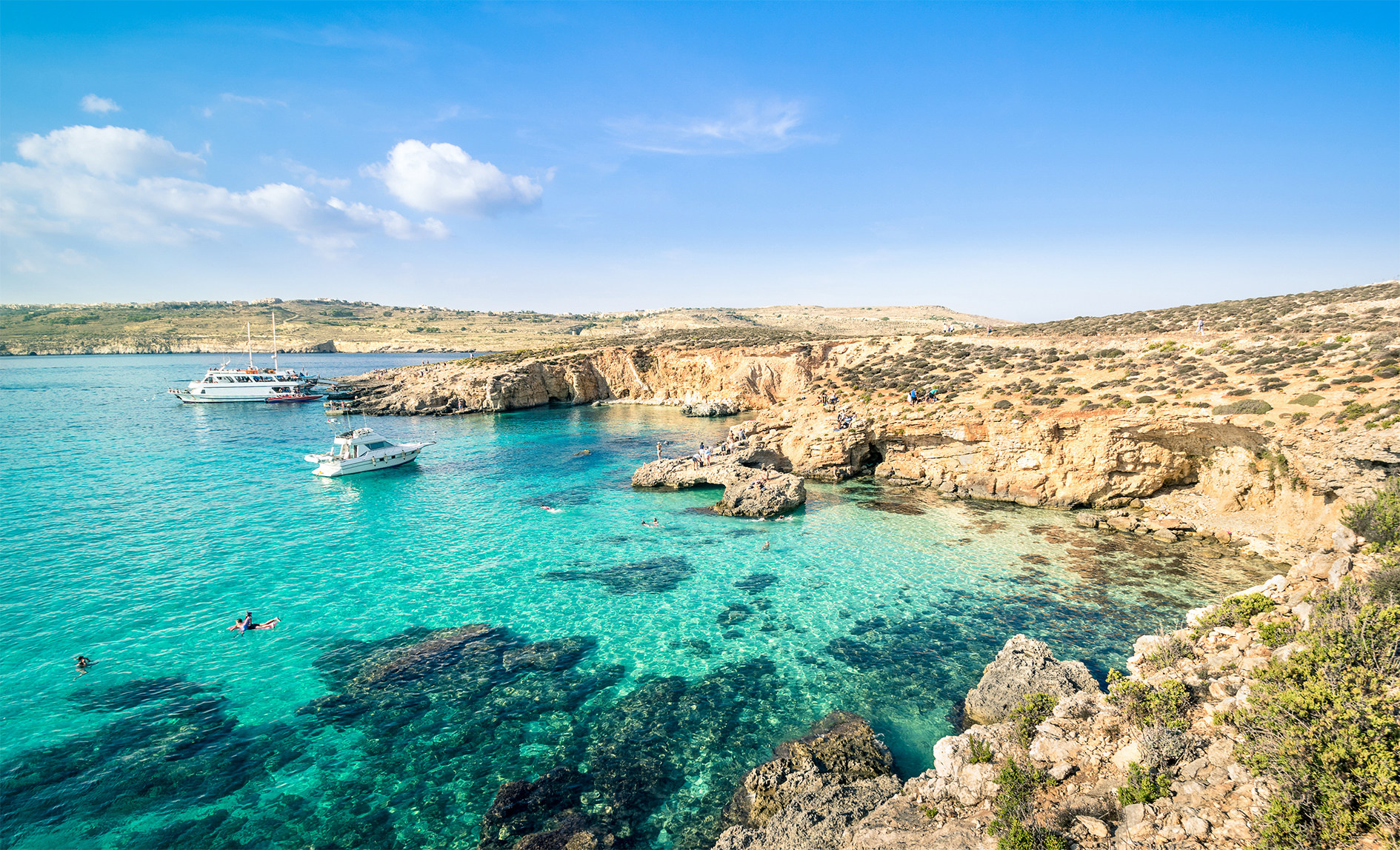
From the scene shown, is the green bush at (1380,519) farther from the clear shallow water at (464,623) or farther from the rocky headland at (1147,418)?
the clear shallow water at (464,623)

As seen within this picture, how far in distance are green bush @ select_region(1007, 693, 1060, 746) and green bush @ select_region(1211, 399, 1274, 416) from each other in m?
20.0

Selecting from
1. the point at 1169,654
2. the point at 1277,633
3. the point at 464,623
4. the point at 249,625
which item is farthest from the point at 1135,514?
the point at 249,625

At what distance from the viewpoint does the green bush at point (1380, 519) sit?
39.1 feet

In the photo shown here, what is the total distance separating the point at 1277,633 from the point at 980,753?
5.44 metres

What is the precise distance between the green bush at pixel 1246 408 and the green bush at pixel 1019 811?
22.6 metres

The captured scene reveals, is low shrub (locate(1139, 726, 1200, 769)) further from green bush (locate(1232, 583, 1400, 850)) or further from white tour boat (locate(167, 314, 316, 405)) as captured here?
white tour boat (locate(167, 314, 316, 405))

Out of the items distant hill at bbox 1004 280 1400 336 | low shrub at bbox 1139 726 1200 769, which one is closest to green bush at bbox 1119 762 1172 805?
low shrub at bbox 1139 726 1200 769

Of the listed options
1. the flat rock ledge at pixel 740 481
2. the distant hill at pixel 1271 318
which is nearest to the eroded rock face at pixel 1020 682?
the flat rock ledge at pixel 740 481

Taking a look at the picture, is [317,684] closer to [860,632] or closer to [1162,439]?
[860,632]

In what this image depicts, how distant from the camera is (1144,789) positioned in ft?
20.8

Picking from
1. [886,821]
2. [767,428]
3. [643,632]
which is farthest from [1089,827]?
[767,428]

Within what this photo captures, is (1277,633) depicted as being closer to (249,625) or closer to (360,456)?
(249,625)

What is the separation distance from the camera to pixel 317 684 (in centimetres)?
1316

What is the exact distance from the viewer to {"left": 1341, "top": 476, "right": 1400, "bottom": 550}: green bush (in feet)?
39.1
